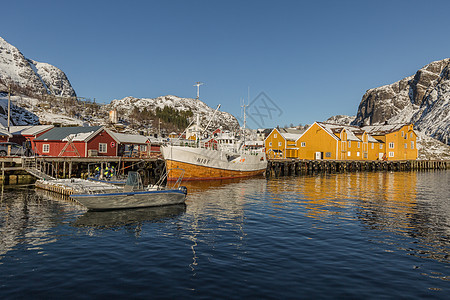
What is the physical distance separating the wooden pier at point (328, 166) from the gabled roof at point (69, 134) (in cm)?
3189

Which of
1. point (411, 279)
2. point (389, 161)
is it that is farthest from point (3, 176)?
point (389, 161)

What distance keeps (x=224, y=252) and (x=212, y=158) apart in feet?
104

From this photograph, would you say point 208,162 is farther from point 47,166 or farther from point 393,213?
point 393,213

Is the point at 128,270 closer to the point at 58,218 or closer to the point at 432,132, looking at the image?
the point at 58,218

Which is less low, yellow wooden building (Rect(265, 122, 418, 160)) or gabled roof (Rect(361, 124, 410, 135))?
gabled roof (Rect(361, 124, 410, 135))

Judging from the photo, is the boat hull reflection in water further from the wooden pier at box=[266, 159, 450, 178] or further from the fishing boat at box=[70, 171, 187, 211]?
the wooden pier at box=[266, 159, 450, 178]

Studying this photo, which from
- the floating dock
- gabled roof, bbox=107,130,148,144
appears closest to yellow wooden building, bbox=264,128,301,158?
gabled roof, bbox=107,130,148,144

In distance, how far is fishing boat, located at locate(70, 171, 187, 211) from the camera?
A: 1984 cm

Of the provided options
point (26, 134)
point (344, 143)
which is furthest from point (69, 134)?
point (344, 143)

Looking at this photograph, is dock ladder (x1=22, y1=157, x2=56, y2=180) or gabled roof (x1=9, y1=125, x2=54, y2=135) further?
gabled roof (x1=9, y1=125, x2=54, y2=135)

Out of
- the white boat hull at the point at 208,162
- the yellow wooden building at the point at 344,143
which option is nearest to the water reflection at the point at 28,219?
the white boat hull at the point at 208,162

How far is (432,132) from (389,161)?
3992 inches

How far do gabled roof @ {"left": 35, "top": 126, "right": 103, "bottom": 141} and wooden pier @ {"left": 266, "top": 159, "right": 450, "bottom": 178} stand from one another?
31.9 metres

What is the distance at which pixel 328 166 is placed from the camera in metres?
68.8
